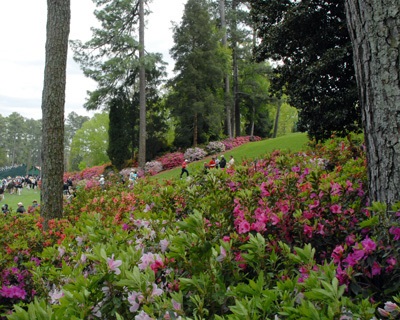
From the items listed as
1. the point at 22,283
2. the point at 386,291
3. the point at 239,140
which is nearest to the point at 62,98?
the point at 22,283

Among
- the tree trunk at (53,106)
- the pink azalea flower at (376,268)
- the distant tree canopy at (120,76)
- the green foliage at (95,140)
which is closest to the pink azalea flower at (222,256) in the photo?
the pink azalea flower at (376,268)

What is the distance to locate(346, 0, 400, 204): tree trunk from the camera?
2.21 m

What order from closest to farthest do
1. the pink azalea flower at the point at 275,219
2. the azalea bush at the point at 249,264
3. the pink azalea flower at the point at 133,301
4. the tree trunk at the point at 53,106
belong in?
the azalea bush at the point at 249,264
the pink azalea flower at the point at 133,301
the pink azalea flower at the point at 275,219
the tree trunk at the point at 53,106

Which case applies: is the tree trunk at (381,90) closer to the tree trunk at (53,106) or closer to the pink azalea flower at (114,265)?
the pink azalea flower at (114,265)

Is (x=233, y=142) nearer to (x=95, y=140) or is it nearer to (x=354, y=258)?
(x=95, y=140)

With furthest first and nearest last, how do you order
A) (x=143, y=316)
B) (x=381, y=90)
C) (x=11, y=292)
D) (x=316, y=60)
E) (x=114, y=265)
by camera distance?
(x=316, y=60)
(x=11, y=292)
(x=381, y=90)
(x=114, y=265)
(x=143, y=316)

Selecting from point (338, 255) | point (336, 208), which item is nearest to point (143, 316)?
point (338, 255)

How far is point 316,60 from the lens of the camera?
10.1 m

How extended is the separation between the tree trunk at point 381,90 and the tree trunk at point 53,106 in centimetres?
462

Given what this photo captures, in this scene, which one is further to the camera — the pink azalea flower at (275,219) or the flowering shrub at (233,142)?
the flowering shrub at (233,142)

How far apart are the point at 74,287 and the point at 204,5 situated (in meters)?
28.1

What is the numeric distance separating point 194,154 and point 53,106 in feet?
62.3

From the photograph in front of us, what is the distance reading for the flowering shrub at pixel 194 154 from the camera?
A: 24.4 m

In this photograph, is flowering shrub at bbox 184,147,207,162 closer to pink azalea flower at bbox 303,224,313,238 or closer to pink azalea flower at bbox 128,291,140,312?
pink azalea flower at bbox 303,224,313,238
